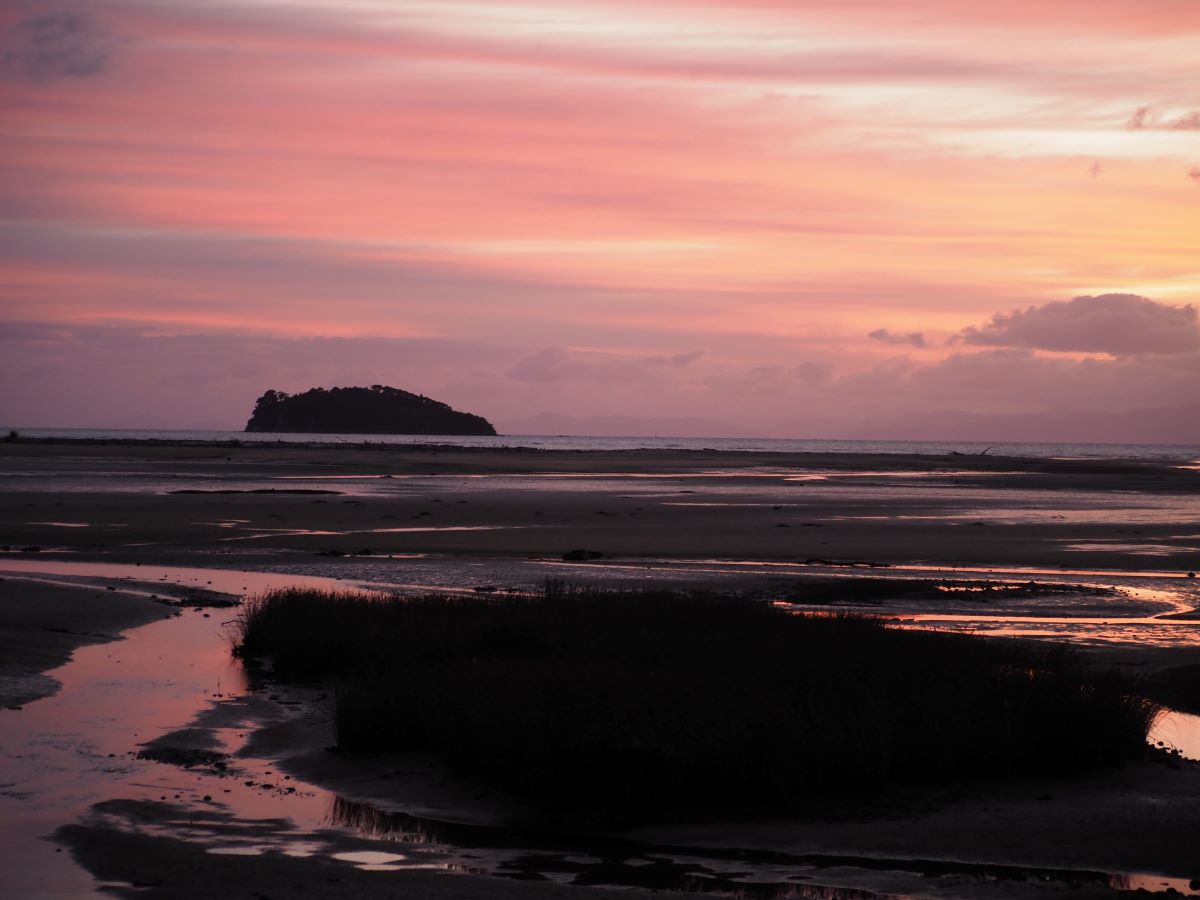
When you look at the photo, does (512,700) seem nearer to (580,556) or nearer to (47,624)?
(47,624)

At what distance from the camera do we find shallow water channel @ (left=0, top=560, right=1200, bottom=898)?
1046cm

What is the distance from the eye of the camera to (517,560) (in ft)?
118

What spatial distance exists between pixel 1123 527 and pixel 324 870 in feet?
154

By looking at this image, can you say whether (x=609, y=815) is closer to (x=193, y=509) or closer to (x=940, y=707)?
(x=940, y=707)

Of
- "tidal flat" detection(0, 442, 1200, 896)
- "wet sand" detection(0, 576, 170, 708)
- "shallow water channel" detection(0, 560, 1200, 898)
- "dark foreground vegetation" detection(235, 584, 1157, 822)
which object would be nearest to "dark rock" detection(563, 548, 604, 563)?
"tidal flat" detection(0, 442, 1200, 896)

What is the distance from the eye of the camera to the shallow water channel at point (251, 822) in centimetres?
1046

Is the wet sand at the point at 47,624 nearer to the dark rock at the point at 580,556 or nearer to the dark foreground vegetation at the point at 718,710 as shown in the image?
the dark foreground vegetation at the point at 718,710

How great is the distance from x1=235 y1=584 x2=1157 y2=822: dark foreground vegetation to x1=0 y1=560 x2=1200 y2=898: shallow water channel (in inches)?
39.4

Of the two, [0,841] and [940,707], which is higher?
[940,707]

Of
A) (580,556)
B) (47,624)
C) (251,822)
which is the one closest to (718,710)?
(251,822)

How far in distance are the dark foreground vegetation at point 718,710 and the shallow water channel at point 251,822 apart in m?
1.00

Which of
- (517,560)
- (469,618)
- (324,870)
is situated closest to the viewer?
(324,870)

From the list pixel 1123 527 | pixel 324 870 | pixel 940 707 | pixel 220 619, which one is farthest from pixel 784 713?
pixel 1123 527

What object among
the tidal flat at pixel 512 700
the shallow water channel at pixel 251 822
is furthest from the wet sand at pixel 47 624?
Answer: the shallow water channel at pixel 251 822
